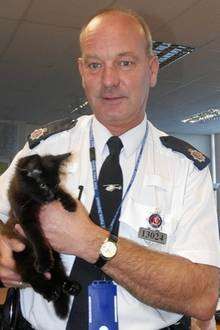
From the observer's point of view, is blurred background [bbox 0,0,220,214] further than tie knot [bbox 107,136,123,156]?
Yes

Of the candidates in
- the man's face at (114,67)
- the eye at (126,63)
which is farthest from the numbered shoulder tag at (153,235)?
the eye at (126,63)

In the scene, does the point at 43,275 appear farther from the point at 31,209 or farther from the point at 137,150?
the point at 137,150

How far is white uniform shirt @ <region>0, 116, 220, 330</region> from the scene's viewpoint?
1533mm

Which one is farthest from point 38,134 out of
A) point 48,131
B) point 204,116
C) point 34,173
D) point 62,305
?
point 204,116

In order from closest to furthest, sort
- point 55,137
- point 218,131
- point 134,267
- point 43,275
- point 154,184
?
point 134,267 → point 43,275 → point 154,184 → point 55,137 → point 218,131

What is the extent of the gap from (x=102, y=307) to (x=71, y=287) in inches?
5.2

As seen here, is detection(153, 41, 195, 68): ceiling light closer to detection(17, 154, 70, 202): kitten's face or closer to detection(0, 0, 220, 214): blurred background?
detection(0, 0, 220, 214): blurred background

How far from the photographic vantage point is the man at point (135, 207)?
1425mm

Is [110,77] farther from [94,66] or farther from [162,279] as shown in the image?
[162,279]

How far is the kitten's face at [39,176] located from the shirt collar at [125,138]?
1.05 ft

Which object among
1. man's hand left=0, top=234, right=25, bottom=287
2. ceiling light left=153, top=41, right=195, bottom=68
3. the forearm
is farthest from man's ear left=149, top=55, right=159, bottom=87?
ceiling light left=153, top=41, right=195, bottom=68

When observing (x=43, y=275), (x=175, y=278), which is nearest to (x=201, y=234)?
(x=175, y=278)

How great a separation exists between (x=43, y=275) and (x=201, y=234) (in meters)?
0.53

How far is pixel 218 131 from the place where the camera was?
41.3ft
